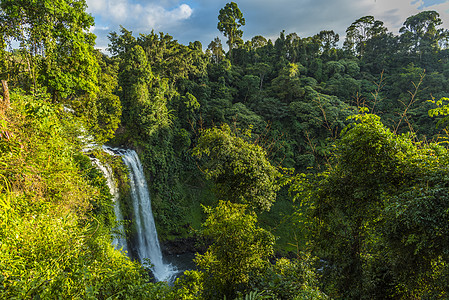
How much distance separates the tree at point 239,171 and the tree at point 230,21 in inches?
1281

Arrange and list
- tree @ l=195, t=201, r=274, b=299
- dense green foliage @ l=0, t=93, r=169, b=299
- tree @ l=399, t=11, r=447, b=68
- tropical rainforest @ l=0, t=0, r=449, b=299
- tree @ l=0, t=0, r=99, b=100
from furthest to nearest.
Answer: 1. tree @ l=399, t=11, r=447, b=68
2. tree @ l=0, t=0, r=99, b=100
3. tree @ l=195, t=201, r=274, b=299
4. tropical rainforest @ l=0, t=0, r=449, b=299
5. dense green foliage @ l=0, t=93, r=169, b=299

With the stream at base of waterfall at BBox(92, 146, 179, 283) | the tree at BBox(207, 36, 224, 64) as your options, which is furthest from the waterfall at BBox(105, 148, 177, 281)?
the tree at BBox(207, 36, 224, 64)

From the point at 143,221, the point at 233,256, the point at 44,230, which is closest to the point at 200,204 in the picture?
the point at 233,256

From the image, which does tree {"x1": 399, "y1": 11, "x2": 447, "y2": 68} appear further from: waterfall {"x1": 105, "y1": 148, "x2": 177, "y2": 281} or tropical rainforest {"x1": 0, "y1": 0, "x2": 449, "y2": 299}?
waterfall {"x1": 105, "y1": 148, "x2": 177, "y2": 281}

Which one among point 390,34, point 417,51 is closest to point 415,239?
point 417,51

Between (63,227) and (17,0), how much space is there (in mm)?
8059

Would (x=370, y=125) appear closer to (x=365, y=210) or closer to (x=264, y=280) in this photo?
(x=365, y=210)

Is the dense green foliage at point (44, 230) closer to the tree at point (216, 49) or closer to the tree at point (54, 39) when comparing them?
the tree at point (54, 39)

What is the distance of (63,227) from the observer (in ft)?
13.8

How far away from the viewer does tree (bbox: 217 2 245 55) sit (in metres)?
34.1

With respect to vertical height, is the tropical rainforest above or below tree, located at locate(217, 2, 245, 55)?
below

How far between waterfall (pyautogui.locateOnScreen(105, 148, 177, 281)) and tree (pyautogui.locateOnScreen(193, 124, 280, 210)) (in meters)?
8.75

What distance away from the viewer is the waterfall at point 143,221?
47.1 ft

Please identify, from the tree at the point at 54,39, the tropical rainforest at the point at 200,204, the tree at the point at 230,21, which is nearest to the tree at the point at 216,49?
the tree at the point at 230,21
